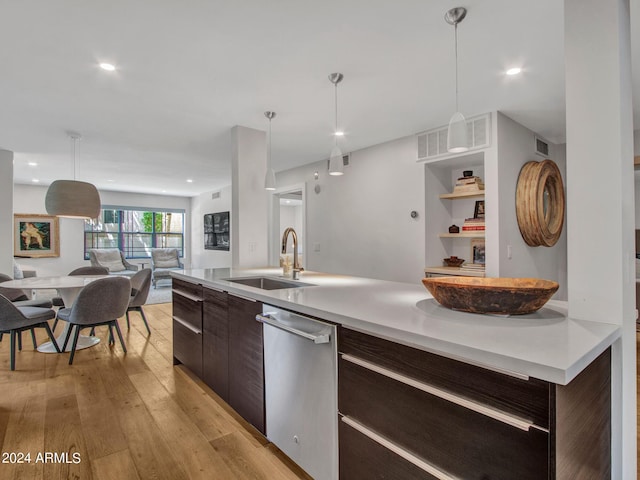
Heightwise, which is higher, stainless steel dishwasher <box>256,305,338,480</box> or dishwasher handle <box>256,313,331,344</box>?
dishwasher handle <box>256,313,331,344</box>

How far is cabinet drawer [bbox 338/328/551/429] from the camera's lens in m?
0.84

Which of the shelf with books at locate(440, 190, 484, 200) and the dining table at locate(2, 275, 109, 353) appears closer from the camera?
the dining table at locate(2, 275, 109, 353)

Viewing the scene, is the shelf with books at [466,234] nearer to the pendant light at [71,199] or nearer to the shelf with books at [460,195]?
the shelf with books at [460,195]

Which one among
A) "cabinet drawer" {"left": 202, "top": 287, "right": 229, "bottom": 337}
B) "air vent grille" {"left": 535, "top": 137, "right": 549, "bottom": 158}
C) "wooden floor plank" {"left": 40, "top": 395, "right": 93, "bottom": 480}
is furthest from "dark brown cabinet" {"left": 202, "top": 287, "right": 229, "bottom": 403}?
"air vent grille" {"left": 535, "top": 137, "right": 549, "bottom": 158}

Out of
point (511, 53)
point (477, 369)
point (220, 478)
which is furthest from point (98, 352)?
point (511, 53)

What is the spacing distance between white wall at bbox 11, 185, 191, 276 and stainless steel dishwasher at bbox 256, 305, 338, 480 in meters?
8.29

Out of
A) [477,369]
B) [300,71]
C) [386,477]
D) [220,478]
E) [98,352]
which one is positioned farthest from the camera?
[98,352]

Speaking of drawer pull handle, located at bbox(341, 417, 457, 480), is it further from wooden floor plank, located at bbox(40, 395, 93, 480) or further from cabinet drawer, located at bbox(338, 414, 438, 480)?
wooden floor plank, located at bbox(40, 395, 93, 480)

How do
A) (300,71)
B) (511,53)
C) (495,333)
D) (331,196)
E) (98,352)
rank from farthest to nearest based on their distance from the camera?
(331,196) → (98,352) → (300,71) → (511,53) → (495,333)

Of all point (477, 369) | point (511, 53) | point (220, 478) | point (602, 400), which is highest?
point (511, 53)

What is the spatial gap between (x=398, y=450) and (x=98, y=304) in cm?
309

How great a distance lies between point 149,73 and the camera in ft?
8.14

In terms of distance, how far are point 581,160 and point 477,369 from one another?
0.89m

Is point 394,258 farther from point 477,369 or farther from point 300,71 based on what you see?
point 477,369
